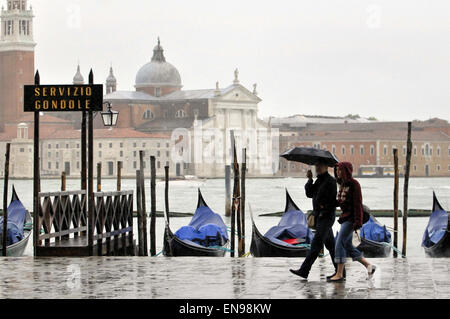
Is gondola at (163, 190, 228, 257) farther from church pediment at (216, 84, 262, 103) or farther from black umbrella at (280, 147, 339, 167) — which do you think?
church pediment at (216, 84, 262, 103)

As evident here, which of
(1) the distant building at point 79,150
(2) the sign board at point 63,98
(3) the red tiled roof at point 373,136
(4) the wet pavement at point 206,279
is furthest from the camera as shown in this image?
(3) the red tiled roof at point 373,136

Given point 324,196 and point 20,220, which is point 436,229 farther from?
point 324,196

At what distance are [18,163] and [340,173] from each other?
63.5m

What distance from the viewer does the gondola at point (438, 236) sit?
10.6 m

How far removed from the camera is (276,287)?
5391 millimetres

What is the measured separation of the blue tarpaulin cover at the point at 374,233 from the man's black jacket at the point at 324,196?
19.5 feet

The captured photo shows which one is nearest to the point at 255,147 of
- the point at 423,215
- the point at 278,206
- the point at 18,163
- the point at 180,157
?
the point at 180,157

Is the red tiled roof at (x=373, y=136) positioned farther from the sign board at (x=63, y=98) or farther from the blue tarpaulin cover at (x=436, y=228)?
the sign board at (x=63, y=98)

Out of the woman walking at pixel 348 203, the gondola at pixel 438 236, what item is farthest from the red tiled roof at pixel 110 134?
the woman walking at pixel 348 203

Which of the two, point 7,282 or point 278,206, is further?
point 278,206

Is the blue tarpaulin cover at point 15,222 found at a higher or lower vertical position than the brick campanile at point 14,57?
lower

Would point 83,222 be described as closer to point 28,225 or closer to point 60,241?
point 60,241

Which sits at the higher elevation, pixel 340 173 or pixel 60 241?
pixel 340 173
